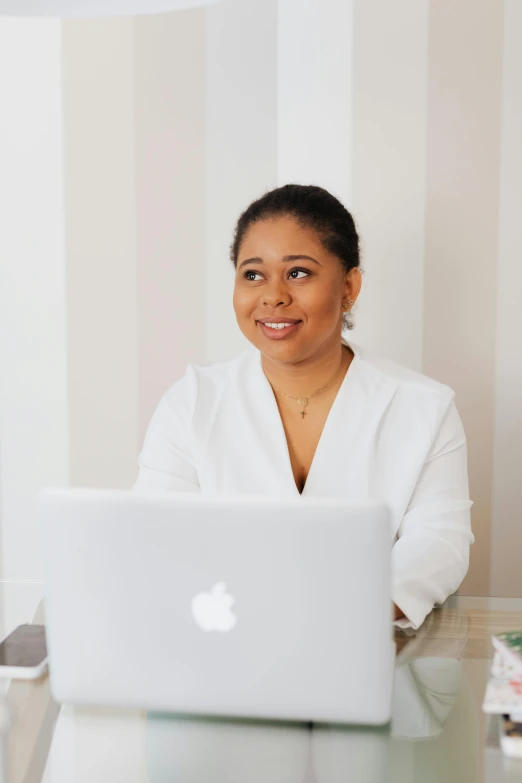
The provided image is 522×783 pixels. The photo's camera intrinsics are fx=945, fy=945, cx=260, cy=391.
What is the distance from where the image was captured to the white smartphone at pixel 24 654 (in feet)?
4.22

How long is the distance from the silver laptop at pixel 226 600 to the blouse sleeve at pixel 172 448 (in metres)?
0.91

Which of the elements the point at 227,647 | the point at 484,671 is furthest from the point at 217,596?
the point at 484,671

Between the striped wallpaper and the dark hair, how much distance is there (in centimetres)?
50

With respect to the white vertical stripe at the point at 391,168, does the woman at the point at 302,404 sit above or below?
below

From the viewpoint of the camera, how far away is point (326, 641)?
41.0 inches

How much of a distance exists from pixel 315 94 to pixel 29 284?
0.97 meters

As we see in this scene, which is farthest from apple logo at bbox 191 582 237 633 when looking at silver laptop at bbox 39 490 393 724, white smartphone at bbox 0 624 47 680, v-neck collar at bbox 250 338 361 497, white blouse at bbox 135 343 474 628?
v-neck collar at bbox 250 338 361 497

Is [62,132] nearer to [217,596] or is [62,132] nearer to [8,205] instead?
[8,205]

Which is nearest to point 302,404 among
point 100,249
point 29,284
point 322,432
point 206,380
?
point 322,432

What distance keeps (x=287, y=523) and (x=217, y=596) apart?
12 centimetres

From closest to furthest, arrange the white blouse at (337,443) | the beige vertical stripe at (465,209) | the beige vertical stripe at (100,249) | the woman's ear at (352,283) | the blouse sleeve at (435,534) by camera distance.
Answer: the blouse sleeve at (435,534) → the white blouse at (337,443) → the woman's ear at (352,283) → the beige vertical stripe at (465,209) → the beige vertical stripe at (100,249)

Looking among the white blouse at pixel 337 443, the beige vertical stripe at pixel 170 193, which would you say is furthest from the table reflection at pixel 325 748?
the beige vertical stripe at pixel 170 193

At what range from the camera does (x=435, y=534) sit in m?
1.69

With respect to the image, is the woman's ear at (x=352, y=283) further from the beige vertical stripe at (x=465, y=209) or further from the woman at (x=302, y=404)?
the beige vertical stripe at (x=465, y=209)
